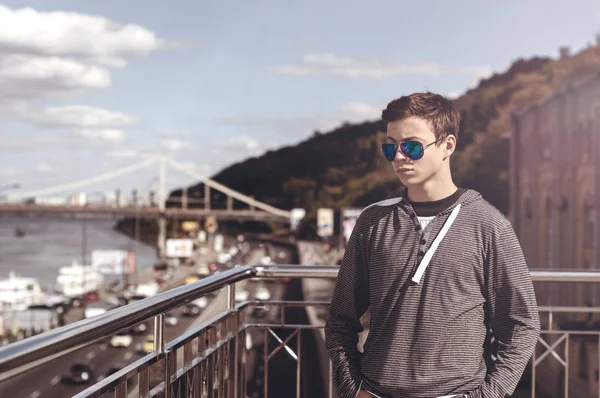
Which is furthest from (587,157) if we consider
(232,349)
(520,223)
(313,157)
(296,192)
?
(313,157)

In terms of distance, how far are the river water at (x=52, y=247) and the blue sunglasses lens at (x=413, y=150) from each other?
85.7 meters

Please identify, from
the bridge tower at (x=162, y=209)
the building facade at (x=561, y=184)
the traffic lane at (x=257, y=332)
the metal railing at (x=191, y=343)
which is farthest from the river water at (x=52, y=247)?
the metal railing at (x=191, y=343)

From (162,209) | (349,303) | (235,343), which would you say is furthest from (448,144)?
(162,209)

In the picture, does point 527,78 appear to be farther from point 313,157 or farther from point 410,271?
point 410,271

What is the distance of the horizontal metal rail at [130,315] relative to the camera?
5.08ft

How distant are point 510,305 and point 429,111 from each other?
20.7 inches

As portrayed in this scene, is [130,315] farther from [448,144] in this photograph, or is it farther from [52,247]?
[52,247]

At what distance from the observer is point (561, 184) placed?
94.1 feet

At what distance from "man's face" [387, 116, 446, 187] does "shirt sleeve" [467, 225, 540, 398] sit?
0.23 meters

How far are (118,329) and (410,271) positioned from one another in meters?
0.74

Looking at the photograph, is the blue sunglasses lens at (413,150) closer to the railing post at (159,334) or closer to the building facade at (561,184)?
the railing post at (159,334)

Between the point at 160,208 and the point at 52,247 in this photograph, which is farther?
the point at 52,247

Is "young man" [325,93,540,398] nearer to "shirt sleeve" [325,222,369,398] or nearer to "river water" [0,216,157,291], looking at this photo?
"shirt sleeve" [325,222,369,398]

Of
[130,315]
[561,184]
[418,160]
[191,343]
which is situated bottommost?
[191,343]
